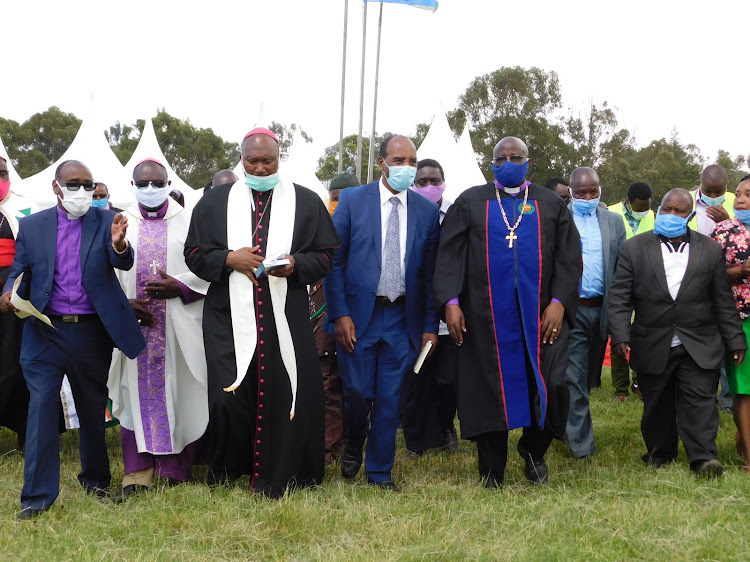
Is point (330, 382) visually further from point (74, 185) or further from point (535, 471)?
point (74, 185)

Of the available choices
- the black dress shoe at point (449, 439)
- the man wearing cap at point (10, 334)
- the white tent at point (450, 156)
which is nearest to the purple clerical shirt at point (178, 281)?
the man wearing cap at point (10, 334)

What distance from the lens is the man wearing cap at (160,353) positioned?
6.00 metres

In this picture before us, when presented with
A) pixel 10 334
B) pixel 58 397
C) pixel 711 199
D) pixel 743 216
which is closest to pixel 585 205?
pixel 743 216

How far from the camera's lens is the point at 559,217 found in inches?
235

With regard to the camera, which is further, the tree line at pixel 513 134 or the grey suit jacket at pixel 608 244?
the tree line at pixel 513 134

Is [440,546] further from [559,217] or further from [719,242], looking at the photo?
[719,242]

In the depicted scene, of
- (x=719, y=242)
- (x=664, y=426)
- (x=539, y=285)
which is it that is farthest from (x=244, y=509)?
(x=719, y=242)

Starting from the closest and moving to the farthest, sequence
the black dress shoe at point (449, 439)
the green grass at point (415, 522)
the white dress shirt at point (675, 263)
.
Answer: the green grass at point (415, 522), the white dress shirt at point (675, 263), the black dress shoe at point (449, 439)

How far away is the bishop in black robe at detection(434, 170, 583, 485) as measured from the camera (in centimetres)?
577

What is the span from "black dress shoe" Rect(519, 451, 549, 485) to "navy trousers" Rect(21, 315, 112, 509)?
2.96 metres

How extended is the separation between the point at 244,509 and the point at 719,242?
4065 millimetres

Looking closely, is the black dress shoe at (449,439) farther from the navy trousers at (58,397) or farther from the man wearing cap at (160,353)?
the navy trousers at (58,397)

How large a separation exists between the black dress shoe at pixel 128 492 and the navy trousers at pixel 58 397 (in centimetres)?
15

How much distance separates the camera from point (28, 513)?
5.06 metres
